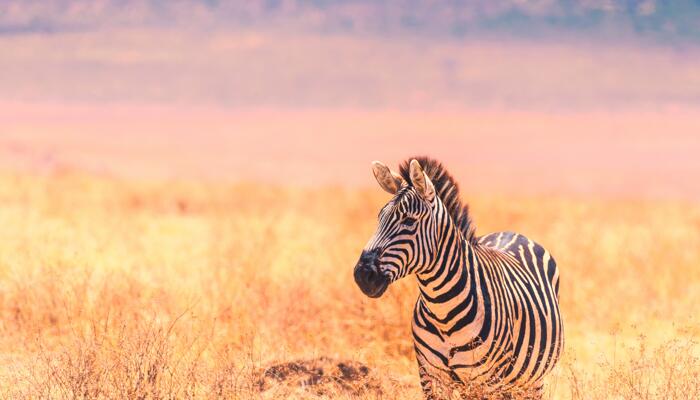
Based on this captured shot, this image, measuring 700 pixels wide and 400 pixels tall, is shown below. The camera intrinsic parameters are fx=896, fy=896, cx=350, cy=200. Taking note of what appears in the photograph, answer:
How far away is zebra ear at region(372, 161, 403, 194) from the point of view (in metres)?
5.98

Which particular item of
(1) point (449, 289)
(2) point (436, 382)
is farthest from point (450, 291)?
(2) point (436, 382)

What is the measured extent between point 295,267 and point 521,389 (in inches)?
291

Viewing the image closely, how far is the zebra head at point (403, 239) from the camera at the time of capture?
5.54m

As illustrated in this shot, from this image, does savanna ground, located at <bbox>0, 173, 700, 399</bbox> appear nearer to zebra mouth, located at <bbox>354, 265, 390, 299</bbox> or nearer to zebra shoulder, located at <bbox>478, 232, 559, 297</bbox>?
zebra shoulder, located at <bbox>478, 232, 559, 297</bbox>

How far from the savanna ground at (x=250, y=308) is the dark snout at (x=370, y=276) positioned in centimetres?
141

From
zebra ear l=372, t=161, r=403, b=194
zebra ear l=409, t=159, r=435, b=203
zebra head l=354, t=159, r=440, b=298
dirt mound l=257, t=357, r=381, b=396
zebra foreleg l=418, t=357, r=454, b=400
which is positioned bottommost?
zebra foreleg l=418, t=357, r=454, b=400

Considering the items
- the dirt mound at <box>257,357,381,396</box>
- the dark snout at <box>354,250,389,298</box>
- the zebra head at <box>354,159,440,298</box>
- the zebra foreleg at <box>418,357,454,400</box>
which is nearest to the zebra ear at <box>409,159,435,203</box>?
the zebra head at <box>354,159,440,298</box>

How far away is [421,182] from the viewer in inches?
228

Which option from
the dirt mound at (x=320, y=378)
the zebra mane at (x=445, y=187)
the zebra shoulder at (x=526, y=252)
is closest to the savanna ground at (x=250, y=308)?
the dirt mound at (x=320, y=378)

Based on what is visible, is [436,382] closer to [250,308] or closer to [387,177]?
[387,177]

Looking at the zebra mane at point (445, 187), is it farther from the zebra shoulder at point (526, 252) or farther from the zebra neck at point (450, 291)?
the zebra shoulder at point (526, 252)

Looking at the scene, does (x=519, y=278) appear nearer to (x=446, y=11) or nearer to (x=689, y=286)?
(x=689, y=286)

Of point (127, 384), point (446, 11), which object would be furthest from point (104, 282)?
point (446, 11)

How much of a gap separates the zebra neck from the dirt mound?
97cm
